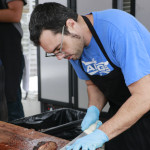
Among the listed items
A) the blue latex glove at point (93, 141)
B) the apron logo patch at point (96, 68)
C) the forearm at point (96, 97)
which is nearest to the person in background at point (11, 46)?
the forearm at point (96, 97)

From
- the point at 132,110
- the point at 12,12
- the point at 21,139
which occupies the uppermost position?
the point at 12,12

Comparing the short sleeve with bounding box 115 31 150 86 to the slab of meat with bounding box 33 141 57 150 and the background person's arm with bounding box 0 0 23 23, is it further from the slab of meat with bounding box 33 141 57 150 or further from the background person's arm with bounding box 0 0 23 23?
the background person's arm with bounding box 0 0 23 23

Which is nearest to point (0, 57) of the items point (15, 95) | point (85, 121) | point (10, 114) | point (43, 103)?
point (15, 95)

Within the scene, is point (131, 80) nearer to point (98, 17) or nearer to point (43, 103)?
point (98, 17)

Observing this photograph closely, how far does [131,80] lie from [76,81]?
2.30 meters

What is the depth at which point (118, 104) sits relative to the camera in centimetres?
151

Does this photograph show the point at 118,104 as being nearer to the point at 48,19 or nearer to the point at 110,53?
the point at 110,53

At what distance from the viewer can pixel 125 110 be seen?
3.66 feet

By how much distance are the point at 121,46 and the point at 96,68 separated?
0.29m

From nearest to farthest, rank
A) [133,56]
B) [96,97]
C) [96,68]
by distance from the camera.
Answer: [133,56] < [96,68] < [96,97]

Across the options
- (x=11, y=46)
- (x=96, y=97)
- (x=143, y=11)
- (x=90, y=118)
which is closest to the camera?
(x=90, y=118)

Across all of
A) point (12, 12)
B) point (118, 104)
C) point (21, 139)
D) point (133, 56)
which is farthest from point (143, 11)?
point (21, 139)

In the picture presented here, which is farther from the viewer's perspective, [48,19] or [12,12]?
[12,12]

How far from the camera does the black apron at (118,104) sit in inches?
52.2
